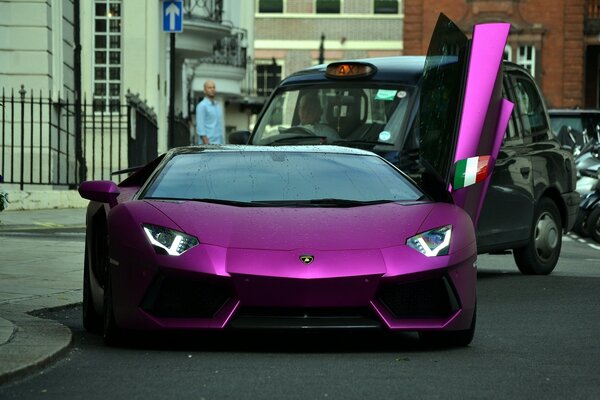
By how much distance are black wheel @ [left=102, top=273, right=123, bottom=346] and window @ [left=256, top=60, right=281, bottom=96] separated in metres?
62.4

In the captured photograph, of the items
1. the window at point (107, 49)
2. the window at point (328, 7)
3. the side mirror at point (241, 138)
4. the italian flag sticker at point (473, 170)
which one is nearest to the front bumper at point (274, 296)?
the italian flag sticker at point (473, 170)

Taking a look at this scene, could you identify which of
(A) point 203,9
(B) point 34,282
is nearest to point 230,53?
(A) point 203,9

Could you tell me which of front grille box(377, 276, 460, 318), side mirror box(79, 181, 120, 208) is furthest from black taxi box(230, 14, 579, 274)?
front grille box(377, 276, 460, 318)

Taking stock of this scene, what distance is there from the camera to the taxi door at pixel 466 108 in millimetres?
11914

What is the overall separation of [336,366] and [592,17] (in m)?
63.2

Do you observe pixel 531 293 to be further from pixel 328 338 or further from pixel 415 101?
pixel 328 338

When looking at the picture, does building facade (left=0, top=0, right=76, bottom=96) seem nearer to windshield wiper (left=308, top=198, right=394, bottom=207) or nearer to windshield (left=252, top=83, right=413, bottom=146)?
windshield (left=252, top=83, right=413, bottom=146)

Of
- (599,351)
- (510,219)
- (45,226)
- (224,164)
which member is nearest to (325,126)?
(510,219)

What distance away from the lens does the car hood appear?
819 centimetres

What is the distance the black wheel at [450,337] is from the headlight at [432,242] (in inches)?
17.8

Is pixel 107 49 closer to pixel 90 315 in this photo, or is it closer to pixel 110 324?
pixel 90 315

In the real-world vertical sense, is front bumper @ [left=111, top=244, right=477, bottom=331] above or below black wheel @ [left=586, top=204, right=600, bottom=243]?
above

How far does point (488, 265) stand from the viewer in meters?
15.8

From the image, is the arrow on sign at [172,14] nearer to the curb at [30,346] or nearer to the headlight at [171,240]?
the curb at [30,346]
